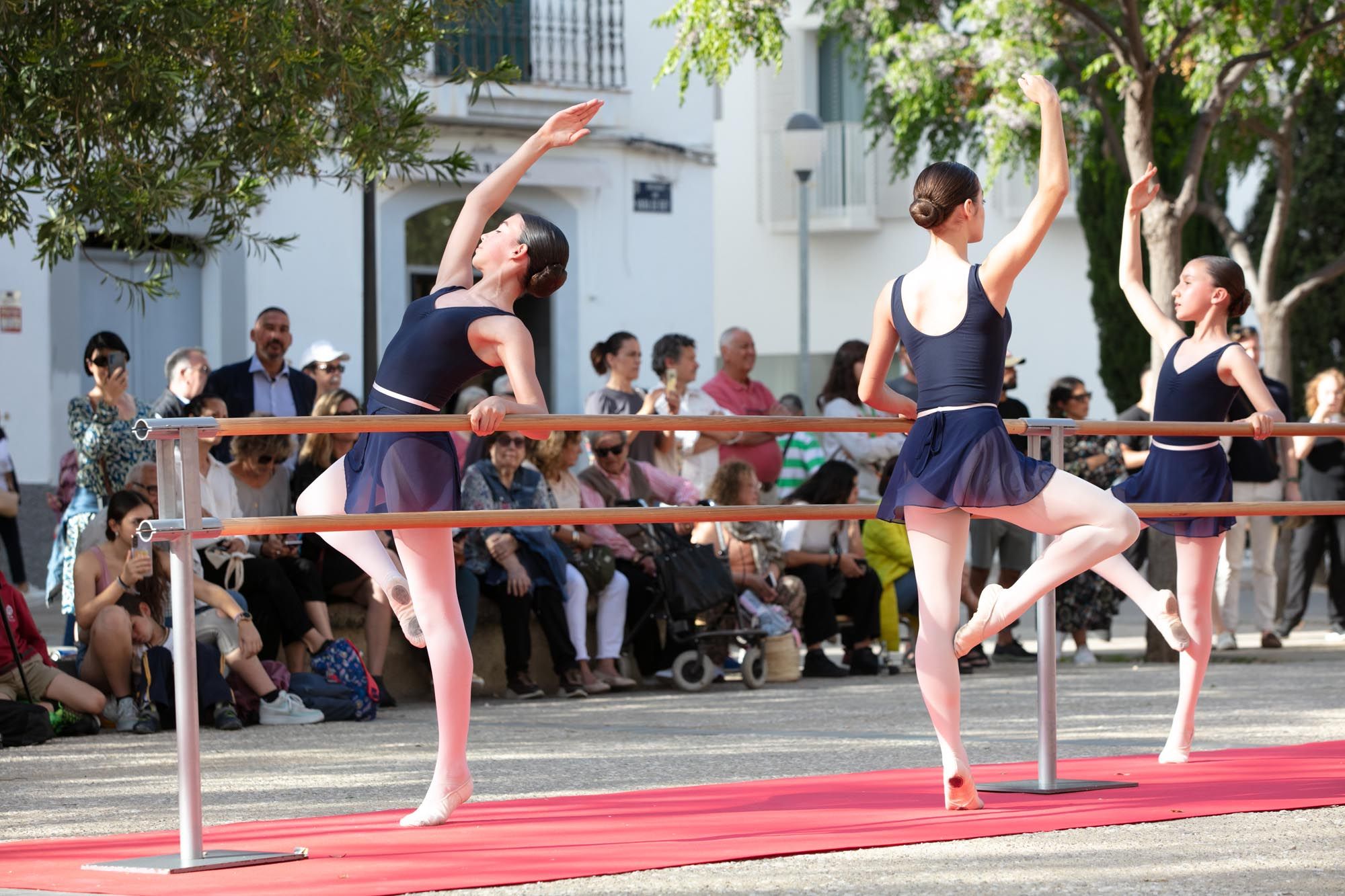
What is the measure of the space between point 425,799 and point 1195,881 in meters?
2.32

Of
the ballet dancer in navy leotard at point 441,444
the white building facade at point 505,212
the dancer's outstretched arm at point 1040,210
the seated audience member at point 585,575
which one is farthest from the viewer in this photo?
the white building facade at point 505,212

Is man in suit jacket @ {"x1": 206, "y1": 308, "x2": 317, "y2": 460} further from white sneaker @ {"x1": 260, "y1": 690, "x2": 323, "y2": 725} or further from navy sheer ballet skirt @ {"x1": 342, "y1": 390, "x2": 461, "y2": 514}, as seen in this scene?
navy sheer ballet skirt @ {"x1": 342, "y1": 390, "x2": 461, "y2": 514}

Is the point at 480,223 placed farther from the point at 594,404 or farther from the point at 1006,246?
the point at 594,404

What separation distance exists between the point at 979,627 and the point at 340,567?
17.9 feet

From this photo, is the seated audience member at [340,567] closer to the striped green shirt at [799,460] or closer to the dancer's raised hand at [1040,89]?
the striped green shirt at [799,460]

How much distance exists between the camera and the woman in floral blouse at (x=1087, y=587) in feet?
42.8

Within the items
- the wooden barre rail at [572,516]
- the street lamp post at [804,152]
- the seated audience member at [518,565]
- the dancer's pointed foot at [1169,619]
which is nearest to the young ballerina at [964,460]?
the wooden barre rail at [572,516]

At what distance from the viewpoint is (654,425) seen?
620cm

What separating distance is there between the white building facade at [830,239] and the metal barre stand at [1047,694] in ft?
68.5

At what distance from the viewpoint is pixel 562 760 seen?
27.3ft

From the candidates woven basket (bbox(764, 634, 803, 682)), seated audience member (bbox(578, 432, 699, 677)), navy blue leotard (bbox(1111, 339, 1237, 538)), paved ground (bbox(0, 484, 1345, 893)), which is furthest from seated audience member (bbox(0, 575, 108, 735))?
navy blue leotard (bbox(1111, 339, 1237, 538))

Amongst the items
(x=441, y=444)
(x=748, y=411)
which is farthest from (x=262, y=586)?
Answer: (x=441, y=444)

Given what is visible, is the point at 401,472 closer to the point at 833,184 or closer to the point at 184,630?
the point at 184,630

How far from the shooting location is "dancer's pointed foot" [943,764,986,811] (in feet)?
20.6
